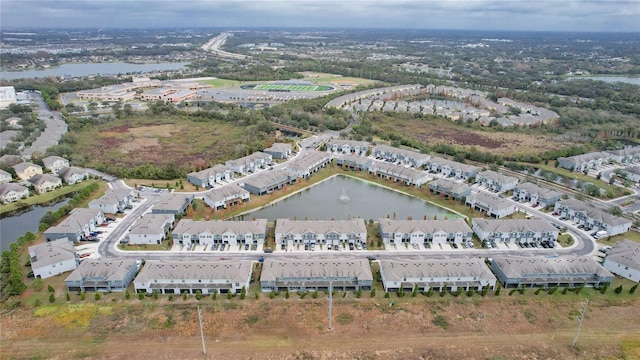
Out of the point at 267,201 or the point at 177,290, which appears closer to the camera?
the point at 177,290

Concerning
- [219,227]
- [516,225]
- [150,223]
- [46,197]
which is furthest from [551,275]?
[46,197]

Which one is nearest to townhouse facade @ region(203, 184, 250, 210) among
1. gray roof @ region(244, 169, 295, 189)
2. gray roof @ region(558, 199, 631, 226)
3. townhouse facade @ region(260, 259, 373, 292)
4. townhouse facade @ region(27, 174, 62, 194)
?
gray roof @ region(244, 169, 295, 189)

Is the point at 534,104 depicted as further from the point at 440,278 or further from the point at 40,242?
the point at 40,242

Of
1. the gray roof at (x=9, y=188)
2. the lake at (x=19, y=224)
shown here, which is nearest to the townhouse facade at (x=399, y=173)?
the lake at (x=19, y=224)

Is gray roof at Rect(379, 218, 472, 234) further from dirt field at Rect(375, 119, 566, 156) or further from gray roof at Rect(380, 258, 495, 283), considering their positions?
dirt field at Rect(375, 119, 566, 156)

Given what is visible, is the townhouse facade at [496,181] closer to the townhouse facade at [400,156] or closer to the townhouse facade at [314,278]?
the townhouse facade at [400,156]

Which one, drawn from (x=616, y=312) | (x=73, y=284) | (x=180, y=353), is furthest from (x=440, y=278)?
(x=73, y=284)
